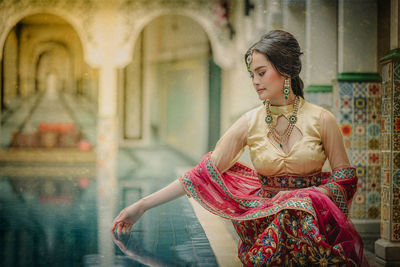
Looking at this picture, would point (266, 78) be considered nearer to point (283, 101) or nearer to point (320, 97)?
point (283, 101)

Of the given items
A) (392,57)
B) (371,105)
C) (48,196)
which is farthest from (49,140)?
(392,57)

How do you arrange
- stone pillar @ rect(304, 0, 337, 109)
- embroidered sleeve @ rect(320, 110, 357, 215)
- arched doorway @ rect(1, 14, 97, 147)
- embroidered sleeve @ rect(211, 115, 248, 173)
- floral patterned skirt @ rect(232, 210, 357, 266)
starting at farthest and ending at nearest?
arched doorway @ rect(1, 14, 97, 147), stone pillar @ rect(304, 0, 337, 109), embroidered sleeve @ rect(211, 115, 248, 173), embroidered sleeve @ rect(320, 110, 357, 215), floral patterned skirt @ rect(232, 210, 357, 266)

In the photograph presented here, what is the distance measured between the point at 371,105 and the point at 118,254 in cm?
228

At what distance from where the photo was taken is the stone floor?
239 centimetres

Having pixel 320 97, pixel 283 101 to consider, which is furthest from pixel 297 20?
pixel 283 101

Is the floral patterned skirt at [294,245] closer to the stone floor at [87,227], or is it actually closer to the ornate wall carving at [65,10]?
the stone floor at [87,227]

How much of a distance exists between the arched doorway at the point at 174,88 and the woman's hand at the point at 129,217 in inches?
260

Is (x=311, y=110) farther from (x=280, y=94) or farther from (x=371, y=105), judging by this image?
(x=371, y=105)

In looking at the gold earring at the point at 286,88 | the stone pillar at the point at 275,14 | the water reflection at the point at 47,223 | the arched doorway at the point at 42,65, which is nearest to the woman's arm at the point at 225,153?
the gold earring at the point at 286,88

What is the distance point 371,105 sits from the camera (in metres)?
3.52

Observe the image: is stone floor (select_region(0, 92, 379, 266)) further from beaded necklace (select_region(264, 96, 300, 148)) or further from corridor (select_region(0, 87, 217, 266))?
beaded necklace (select_region(264, 96, 300, 148))

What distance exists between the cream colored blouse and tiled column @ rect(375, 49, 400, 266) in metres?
0.79

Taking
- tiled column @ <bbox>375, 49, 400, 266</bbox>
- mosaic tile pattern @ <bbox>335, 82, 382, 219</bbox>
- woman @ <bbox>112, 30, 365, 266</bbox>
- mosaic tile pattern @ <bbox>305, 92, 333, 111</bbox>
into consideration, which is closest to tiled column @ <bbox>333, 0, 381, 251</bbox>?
mosaic tile pattern @ <bbox>335, 82, 382, 219</bbox>

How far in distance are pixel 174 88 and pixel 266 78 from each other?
10751mm
